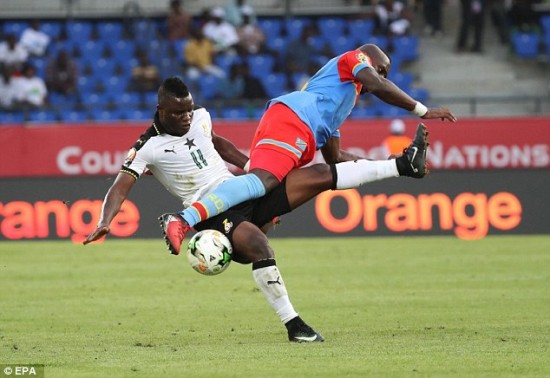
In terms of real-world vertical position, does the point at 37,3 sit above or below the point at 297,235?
above

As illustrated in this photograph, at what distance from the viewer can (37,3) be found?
2869 centimetres

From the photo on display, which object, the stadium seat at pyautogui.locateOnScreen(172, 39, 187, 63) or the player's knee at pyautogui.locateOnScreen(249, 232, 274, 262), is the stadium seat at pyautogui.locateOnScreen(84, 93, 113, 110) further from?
the player's knee at pyautogui.locateOnScreen(249, 232, 274, 262)

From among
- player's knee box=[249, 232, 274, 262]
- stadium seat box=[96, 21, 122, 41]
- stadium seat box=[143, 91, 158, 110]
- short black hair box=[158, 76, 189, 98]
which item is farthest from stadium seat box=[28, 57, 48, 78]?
player's knee box=[249, 232, 274, 262]

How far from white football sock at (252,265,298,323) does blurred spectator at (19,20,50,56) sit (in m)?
18.1

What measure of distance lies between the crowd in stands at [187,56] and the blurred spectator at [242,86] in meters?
0.02

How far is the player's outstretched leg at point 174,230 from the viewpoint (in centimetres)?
925

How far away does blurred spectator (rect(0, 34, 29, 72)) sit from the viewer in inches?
1009

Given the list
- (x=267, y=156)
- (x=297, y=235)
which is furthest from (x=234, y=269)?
(x=267, y=156)

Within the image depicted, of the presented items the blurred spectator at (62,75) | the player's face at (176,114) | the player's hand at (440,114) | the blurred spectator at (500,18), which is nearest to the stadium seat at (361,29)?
the blurred spectator at (500,18)

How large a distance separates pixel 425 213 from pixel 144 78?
7702mm

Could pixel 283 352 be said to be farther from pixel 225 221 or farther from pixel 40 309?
pixel 40 309

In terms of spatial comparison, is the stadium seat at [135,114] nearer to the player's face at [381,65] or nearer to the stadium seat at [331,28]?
the stadium seat at [331,28]

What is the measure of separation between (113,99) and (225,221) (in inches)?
636

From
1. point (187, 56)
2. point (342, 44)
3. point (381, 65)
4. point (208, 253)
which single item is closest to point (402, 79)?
point (342, 44)
